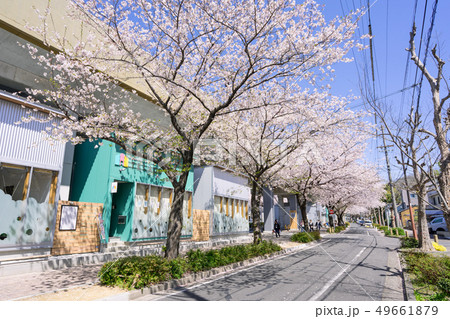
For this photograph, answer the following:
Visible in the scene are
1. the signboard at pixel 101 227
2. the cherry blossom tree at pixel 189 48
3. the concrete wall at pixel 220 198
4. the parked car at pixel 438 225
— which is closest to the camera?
the cherry blossom tree at pixel 189 48

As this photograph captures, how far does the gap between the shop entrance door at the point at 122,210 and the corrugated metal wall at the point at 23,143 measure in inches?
152

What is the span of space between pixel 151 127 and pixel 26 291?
772 cm

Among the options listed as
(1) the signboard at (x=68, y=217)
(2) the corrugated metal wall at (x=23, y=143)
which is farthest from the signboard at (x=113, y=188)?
(2) the corrugated metal wall at (x=23, y=143)

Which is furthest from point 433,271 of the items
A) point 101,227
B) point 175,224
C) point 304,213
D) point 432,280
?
point 304,213

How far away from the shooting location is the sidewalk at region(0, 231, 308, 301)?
6.32m

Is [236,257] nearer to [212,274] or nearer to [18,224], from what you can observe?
[212,274]

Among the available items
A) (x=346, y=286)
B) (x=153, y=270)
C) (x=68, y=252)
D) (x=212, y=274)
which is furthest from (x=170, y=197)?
(x=346, y=286)

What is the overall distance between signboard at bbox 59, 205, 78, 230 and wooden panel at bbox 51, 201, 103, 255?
13 centimetres

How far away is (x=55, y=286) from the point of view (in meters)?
7.18

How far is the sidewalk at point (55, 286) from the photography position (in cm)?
632

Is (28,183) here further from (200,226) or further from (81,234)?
(200,226)

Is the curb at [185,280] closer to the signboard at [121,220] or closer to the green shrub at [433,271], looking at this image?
the green shrub at [433,271]

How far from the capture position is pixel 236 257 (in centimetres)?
1119

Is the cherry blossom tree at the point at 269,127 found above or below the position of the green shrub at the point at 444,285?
above
